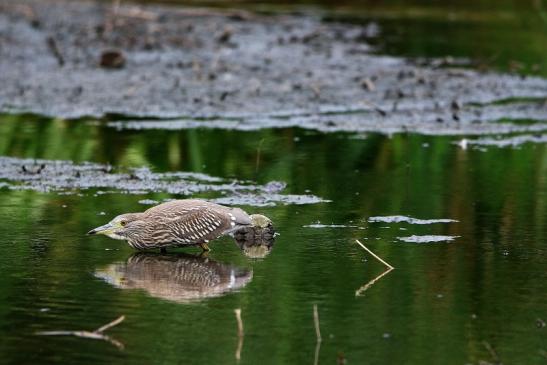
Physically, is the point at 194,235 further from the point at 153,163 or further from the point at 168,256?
the point at 153,163

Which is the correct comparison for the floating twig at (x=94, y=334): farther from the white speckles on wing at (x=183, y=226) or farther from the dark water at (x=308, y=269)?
the white speckles on wing at (x=183, y=226)

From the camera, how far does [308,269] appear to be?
8469mm

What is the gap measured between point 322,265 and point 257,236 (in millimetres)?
839

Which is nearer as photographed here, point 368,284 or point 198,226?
point 368,284

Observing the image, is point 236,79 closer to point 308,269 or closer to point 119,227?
point 119,227

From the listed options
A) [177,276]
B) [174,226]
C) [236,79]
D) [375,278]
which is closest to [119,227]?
[174,226]

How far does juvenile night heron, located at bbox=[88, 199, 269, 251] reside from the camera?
8922 millimetres

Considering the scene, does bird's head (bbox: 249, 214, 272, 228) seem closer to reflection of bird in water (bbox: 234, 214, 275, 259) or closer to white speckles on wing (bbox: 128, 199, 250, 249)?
reflection of bird in water (bbox: 234, 214, 275, 259)

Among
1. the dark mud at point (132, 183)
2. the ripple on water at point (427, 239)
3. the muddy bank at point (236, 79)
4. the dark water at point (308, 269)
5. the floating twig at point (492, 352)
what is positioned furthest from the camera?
the muddy bank at point (236, 79)

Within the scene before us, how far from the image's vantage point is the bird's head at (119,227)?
9.01 meters

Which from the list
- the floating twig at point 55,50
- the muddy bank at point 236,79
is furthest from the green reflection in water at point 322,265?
the floating twig at point 55,50

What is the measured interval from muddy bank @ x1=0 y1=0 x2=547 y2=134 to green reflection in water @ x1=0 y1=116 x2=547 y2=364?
5.90ft

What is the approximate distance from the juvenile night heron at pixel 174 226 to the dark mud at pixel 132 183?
1.44 meters

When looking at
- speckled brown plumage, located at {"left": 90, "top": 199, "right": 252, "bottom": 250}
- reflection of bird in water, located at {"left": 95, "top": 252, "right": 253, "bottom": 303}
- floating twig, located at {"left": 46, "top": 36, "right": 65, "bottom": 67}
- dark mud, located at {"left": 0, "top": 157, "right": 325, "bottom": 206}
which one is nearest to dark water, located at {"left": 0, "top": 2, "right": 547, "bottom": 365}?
reflection of bird in water, located at {"left": 95, "top": 252, "right": 253, "bottom": 303}
